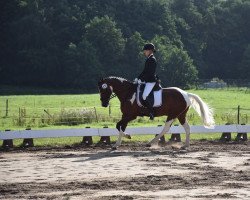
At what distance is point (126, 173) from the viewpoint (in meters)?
12.2

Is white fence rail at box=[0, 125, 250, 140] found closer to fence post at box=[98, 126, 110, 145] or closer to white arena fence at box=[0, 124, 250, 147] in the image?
white arena fence at box=[0, 124, 250, 147]

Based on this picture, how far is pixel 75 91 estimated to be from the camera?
67750 millimetres

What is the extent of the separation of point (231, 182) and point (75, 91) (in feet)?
188

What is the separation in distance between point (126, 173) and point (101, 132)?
21.0 ft

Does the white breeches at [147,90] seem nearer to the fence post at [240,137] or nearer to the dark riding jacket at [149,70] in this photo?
the dark riding jacket at [149,70]

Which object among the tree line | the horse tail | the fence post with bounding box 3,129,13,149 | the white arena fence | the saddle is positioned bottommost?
the fence post with bounding box 3,129,13,149

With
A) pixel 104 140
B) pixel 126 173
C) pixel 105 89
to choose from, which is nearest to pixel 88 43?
pixel 104 140

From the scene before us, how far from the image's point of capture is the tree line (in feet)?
240

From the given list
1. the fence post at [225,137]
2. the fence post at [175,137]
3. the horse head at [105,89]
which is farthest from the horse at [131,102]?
the fence post at [225,137]

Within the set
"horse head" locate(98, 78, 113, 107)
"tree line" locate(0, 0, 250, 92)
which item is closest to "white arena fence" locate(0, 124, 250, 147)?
"horse head" locate(98, 78, 113, 107)

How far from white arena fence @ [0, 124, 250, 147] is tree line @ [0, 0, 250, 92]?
162 ft

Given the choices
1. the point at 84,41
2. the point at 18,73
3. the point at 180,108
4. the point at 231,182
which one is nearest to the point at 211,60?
the point at 84,41

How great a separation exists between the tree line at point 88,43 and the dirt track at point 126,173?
53341 mm

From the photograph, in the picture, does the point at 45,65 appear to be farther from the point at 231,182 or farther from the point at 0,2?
the point at 231,182
